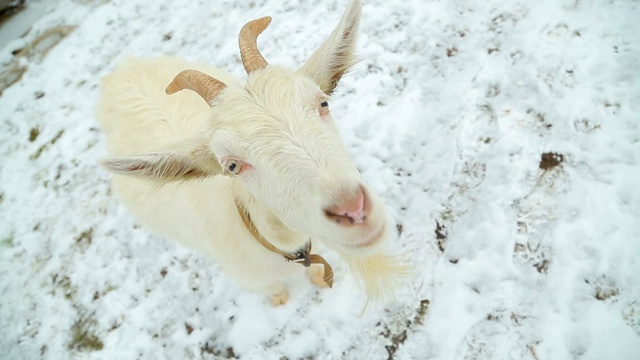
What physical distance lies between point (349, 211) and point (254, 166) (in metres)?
0.56

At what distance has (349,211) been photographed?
4.28ft

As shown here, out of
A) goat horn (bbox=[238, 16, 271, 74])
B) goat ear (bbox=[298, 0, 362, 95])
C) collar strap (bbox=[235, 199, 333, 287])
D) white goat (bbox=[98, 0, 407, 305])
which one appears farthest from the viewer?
collar strap (bbox=[235, 199, 333, 287])

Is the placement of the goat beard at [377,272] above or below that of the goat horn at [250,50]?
below

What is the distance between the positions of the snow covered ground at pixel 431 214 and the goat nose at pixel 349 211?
1964 mm

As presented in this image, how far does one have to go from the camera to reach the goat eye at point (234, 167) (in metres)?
1.71

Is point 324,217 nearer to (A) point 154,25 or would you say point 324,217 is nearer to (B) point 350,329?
(B) point 350,329

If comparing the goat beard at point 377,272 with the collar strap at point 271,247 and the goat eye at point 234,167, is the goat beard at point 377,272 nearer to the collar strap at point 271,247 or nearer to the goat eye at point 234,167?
the collar strap at point 271,247

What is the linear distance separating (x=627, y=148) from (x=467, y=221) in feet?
4.86

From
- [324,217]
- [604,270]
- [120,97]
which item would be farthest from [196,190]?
[604,270]

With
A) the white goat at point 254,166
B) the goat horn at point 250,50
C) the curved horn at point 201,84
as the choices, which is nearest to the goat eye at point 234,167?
the white goat at point 254,166

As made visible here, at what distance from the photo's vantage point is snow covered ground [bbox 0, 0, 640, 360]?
283cm

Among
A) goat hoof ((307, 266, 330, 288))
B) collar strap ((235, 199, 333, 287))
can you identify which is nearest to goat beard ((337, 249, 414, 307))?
collar strap ((235, 199, 333, 287))

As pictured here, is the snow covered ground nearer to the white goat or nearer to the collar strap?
the white goat

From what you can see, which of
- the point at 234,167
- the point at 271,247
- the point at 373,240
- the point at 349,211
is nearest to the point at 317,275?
the point at 271,247
